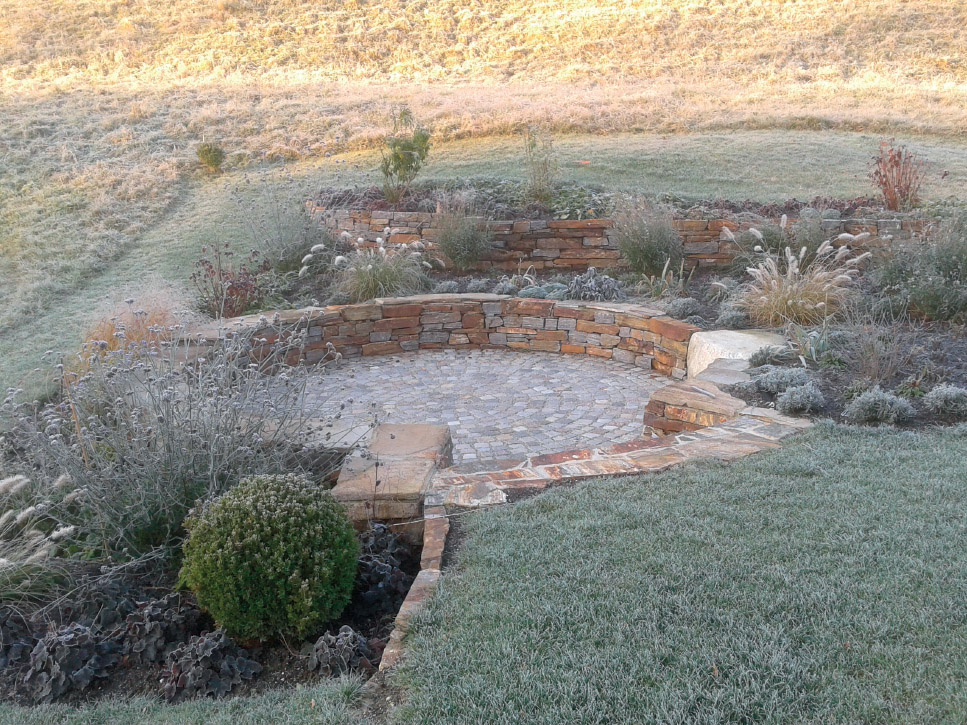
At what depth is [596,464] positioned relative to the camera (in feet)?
12.6

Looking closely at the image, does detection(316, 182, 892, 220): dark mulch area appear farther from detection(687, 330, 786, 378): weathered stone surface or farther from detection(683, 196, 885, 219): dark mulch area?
detection(687, 330, 786, 378): weathered stone surface

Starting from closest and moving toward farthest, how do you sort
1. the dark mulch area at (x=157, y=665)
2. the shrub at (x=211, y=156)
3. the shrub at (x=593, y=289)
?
the dark mulch area at (x=157, y=665), the shrub at (x=593, y=289), the shrub at (x=211, y=156)

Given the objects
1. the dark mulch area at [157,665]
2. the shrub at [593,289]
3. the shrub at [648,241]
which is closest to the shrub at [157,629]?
the dark mulch area at [157,665]

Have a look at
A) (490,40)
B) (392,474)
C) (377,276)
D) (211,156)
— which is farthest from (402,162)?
(490,40)

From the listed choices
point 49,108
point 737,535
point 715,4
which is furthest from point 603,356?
point 715,4

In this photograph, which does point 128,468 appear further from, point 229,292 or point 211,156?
point 211,156

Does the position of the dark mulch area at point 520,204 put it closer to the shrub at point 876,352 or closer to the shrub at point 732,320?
the shrub at point 732,320

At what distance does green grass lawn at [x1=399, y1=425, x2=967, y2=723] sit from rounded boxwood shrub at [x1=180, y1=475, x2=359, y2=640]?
41 centimetres

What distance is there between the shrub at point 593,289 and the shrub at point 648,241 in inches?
14.8

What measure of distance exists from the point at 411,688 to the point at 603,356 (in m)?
4.68

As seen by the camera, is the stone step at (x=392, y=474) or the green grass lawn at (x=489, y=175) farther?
the green grass lawn at (x=489, y=175)

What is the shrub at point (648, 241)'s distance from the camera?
7352mm

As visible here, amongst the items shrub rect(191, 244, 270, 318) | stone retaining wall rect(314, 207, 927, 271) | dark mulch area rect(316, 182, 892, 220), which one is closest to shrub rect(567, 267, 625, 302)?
stone retaining wall rect(314, 207, 927, 271)

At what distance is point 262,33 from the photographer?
24750 mm
